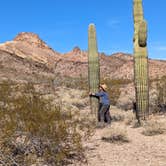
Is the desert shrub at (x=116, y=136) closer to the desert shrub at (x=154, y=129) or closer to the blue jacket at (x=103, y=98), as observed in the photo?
the desert shrub at (x=154, y=129)

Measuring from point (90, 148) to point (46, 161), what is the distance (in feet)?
7.72

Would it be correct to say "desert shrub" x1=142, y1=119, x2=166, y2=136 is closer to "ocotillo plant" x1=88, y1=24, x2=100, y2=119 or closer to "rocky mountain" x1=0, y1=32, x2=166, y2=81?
"ocotillo plant" x1=88, y1=24, x2=100, y2=119

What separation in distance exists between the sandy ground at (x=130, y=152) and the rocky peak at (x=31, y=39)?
263 ft

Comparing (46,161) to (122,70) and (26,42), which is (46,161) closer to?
(122,70)

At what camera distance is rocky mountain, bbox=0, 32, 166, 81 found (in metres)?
63.1

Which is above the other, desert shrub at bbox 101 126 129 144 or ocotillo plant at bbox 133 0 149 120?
ocotillo plant at bbox 133 0 149 120

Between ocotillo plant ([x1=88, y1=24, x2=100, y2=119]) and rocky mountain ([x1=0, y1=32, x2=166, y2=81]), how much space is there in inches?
1408

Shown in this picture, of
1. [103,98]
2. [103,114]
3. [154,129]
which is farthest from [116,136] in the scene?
[103,98]

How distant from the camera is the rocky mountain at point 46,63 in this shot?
63.1 metres

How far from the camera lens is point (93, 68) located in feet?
56.5

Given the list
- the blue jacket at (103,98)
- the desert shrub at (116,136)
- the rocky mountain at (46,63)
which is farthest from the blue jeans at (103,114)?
the rocky mountain at (46,63)

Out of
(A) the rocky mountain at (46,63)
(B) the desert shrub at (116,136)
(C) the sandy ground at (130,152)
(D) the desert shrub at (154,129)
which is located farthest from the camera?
(A) the rocky mountain at (46,63)

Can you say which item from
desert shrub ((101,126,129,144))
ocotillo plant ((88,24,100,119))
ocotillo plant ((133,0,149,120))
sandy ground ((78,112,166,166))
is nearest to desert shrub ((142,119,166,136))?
sandy ground ((78,112,166,166))

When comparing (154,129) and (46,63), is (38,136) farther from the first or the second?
(46,63)
